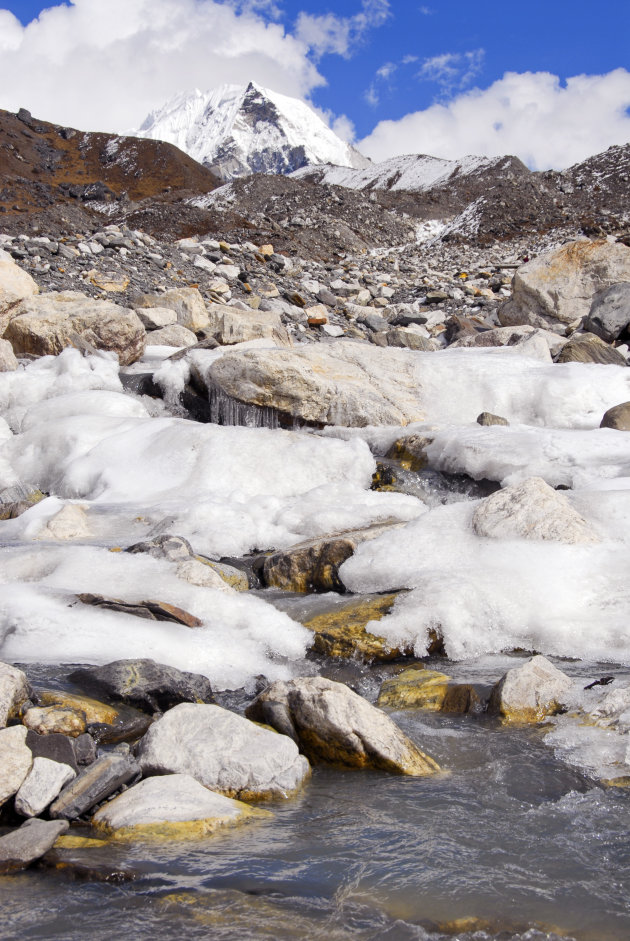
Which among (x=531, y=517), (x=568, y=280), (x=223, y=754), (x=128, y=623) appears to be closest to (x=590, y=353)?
(x=568, y=280)

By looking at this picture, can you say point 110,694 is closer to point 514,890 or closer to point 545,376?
point 514,890

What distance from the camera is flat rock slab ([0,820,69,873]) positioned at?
2646mm

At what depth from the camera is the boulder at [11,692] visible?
3.62 m

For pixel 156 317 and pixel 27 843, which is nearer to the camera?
pixel 27 843

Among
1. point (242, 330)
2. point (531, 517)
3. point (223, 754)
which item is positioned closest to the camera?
point (223, 754)

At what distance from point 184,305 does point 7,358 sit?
4537 millimetres

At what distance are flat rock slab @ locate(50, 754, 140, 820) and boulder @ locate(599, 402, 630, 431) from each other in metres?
7.86

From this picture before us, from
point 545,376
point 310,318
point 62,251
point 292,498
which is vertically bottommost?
point 292,498

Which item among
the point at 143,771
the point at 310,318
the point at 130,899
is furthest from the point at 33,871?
A: the point at 310,318

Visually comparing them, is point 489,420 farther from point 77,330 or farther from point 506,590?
point 77,330

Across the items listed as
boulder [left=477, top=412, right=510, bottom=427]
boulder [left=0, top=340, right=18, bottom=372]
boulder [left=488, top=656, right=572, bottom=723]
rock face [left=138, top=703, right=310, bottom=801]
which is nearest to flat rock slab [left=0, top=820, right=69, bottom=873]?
rock face [left=138, top=703, right=310, bottom=801]

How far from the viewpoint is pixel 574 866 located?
271 centimetres

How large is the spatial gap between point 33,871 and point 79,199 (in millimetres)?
55440

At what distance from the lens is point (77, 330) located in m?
12.1
